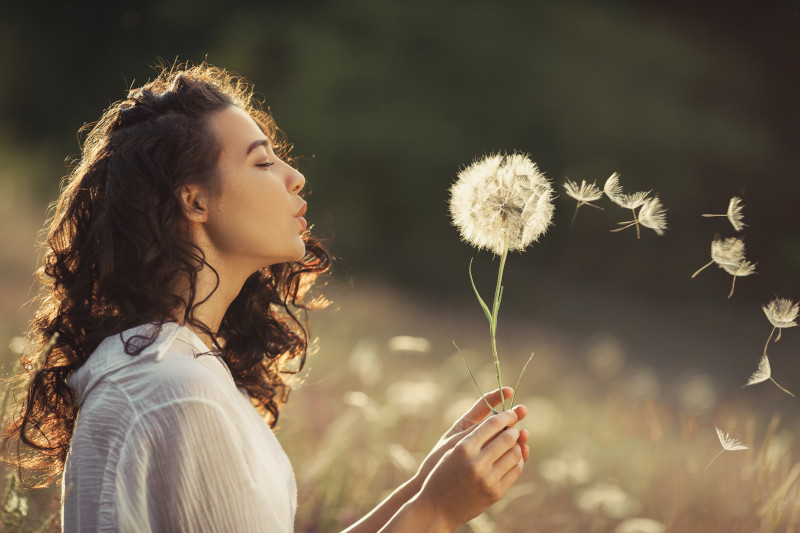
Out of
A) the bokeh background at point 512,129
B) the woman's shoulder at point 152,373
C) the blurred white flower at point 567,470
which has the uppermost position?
the bokeh background at point 512,129

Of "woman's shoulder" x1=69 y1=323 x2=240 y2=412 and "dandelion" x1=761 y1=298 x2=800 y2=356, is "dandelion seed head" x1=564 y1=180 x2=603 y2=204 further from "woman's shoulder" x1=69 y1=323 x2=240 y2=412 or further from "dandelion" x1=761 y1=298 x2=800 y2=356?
"woman's shoulder" x1=69 y1=323 x2=240 y2=412

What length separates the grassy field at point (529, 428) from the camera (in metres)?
3.12

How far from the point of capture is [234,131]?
2.08 metres

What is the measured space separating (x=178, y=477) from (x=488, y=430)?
2.39 feet

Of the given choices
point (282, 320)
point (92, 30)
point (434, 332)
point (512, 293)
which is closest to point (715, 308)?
point (512, 293)

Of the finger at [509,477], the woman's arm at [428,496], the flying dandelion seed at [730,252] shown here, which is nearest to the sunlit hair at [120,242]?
the woman's arm at [428,496]

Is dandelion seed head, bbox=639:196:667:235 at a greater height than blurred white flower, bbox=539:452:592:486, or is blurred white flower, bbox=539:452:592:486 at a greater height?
dandelion seed head, bbox=639:196:667:235

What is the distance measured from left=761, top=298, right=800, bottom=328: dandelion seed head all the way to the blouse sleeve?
4.64ft

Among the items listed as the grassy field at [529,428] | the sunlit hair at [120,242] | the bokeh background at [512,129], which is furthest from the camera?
the bokeh background at [512,129]

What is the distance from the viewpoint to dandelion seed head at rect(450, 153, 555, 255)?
6.56 feet

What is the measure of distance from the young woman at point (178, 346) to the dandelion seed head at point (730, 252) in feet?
2.48

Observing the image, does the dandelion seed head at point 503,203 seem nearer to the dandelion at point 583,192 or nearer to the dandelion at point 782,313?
the dandelion at point 583,192

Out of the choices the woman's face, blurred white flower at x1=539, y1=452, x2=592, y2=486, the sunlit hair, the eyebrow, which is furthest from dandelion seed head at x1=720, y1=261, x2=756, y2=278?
blurred white flower at x1=539, y1=452, x2=592, y2=486

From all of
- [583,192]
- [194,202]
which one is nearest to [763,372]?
[583,192]
